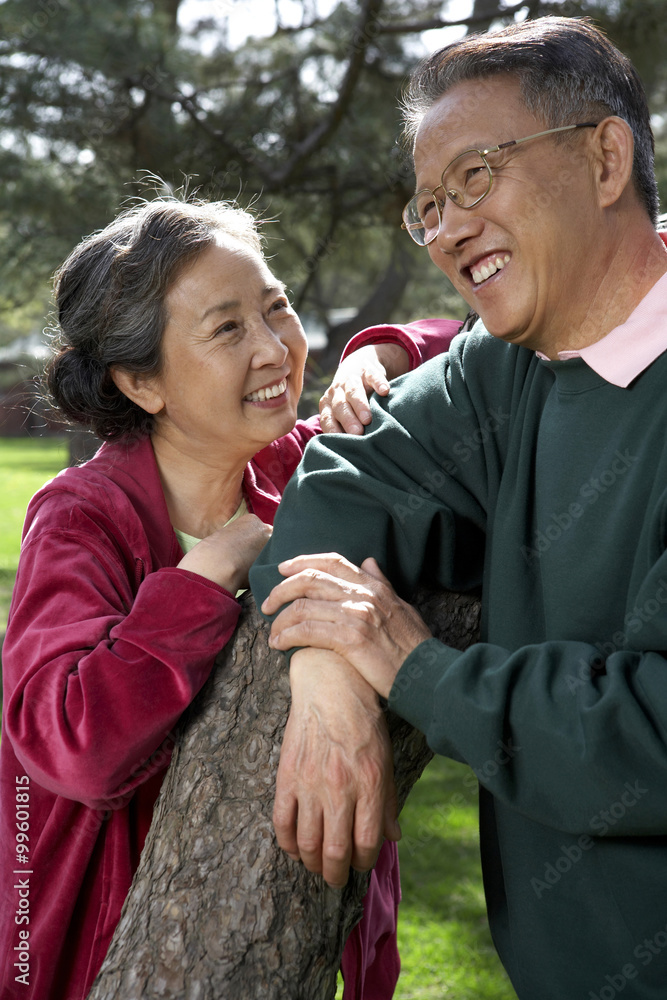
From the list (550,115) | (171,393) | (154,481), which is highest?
(550,115)

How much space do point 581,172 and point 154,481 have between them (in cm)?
114

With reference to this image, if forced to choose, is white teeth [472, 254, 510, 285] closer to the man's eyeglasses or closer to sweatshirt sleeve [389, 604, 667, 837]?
the man's eyeglasses

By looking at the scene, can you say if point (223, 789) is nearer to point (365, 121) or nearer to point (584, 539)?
point (584, 539)

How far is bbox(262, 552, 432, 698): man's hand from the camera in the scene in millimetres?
1598

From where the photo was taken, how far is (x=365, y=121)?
4.98 metres

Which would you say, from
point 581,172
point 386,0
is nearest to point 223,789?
point 581,172

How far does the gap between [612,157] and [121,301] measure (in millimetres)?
1148

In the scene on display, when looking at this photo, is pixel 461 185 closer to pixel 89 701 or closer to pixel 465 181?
pixel 465 181

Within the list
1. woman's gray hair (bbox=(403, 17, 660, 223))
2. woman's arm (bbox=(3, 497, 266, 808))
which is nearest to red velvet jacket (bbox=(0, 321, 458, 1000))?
woman's arm (bbox=(3, 497, 266, 808))

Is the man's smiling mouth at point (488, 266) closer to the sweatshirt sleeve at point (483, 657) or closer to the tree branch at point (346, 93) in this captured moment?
the sweatshirt sleeve at point (483, 657)

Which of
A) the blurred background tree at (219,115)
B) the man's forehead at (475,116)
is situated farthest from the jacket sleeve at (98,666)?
the blurred background tree at (219,115)

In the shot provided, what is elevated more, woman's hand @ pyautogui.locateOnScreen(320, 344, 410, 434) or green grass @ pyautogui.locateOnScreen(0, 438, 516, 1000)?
woman's hand @ pyautogui.locateOnScreen(320, 344, 410, 434)

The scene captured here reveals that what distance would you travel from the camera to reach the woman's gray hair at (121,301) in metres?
2.24

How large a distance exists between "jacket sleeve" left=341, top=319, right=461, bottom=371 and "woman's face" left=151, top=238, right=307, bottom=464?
28cm
